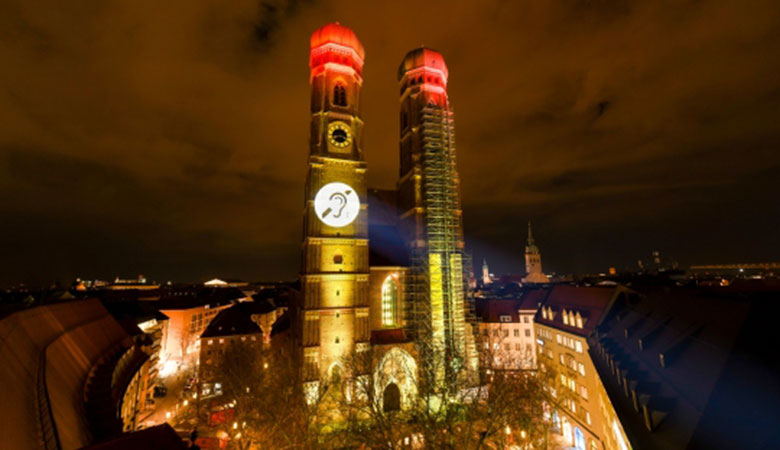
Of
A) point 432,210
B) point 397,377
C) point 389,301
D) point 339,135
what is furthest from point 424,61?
point 397,377

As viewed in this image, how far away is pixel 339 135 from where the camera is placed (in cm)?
3503

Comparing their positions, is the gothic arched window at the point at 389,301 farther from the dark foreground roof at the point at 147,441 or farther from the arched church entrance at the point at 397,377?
the dark foreground roof at the point at 147,441

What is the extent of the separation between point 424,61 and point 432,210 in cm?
1905

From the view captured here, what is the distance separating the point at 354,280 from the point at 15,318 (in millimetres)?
22852

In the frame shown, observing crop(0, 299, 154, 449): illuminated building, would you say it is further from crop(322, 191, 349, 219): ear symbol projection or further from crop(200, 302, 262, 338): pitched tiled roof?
crop(200, 302, 262, 338): pitched tiled roof

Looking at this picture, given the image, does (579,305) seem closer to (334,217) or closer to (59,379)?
(334,217)

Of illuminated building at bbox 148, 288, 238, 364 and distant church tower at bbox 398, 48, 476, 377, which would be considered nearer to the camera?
distant church tower at bbox 398, 48, 476, 377

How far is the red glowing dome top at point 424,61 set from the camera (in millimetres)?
39594

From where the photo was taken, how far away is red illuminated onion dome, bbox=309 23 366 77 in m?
35.5

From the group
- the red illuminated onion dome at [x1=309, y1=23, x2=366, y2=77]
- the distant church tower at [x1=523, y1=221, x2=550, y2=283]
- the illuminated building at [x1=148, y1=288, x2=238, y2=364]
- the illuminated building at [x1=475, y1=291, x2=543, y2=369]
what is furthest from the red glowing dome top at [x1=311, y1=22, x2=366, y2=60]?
the distant church tower at [x1=523, y1=221, x2=550, y2=283]

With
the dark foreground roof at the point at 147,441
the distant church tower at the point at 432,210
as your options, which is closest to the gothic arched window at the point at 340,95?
the distant church tower at the point at 432,210

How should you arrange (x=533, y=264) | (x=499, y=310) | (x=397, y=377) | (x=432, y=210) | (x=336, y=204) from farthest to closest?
(x=533, y=264) → (x=499, y=310) → (x=432, y=210) → (x=336, y=204) → (x=397, y=377)

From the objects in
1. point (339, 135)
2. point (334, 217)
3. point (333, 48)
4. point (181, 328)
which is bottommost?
point (181, 328)

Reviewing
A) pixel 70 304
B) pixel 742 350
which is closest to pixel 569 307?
pixel 742 350
